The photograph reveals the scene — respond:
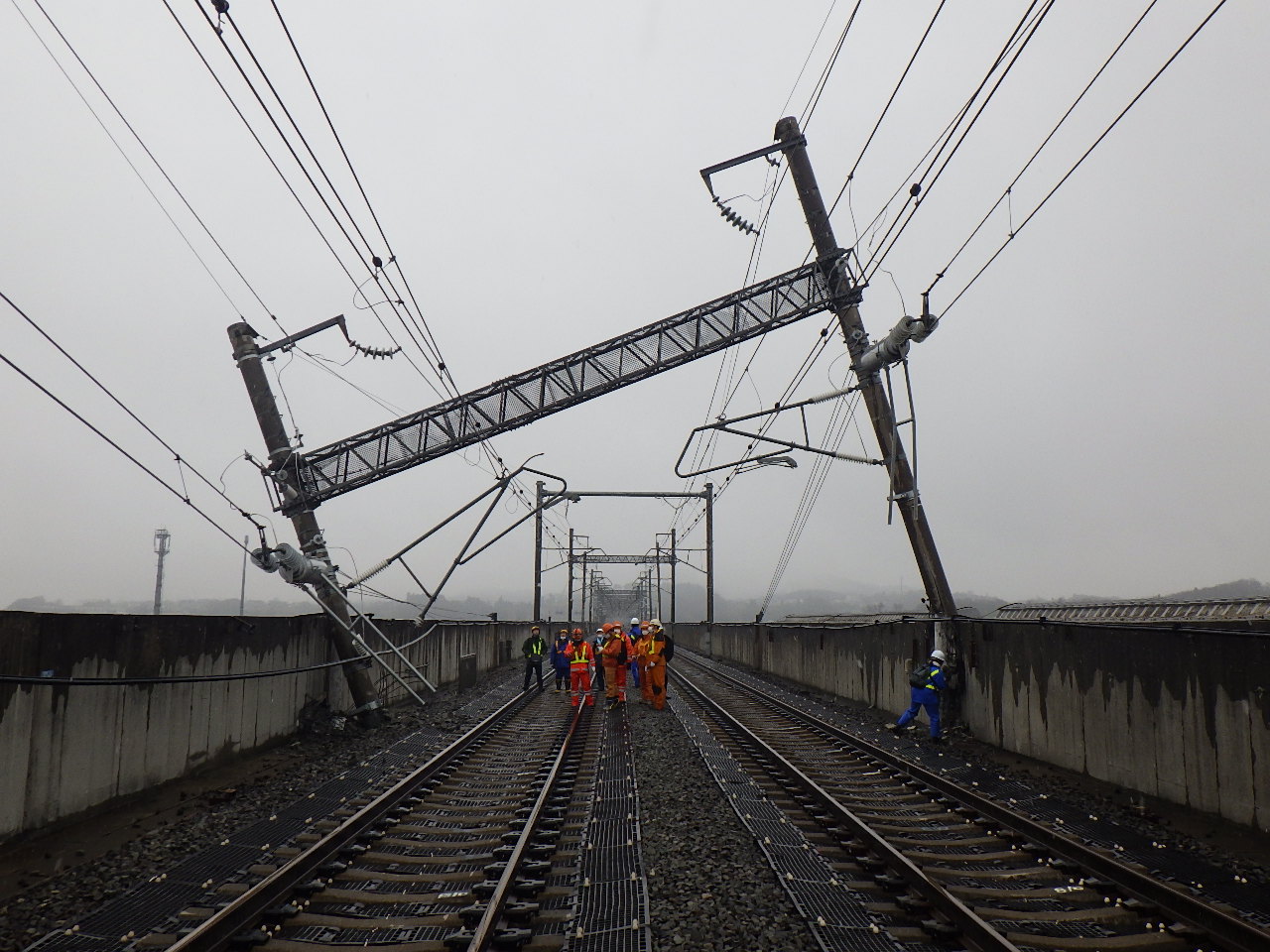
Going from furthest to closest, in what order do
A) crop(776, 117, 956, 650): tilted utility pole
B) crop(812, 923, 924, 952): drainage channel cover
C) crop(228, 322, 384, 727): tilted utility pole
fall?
crop(776, 117, 956, 650): tilted utility pole
crop(228, 322, 384, 727): tilted utility pole
crop(812, 923, 924, 952): drainage channel cover

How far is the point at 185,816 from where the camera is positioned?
24.9 ft

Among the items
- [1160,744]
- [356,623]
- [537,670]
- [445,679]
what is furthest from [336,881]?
[445,679]

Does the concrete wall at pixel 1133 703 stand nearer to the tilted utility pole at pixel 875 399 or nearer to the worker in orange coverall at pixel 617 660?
the tilted utility pole at pixel 875 399

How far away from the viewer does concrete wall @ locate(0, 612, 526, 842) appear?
6.35 metres

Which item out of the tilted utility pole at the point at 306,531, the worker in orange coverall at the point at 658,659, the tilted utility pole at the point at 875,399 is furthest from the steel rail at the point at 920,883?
the tilted utility pole at the point at 306,531

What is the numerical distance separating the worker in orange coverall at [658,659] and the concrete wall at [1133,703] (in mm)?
4643

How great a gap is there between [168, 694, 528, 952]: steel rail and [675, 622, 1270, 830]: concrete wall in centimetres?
746

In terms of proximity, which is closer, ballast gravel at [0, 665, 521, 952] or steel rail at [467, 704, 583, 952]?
steel rail at [467, 704, 583, 952]

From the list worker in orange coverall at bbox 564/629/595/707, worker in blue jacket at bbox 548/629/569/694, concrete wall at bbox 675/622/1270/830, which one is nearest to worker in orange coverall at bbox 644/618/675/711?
worker in orange coverall at bbox 564/629/595/707

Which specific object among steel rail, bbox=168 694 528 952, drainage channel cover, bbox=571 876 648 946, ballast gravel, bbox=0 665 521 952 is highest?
steel rail, bbox=168 694 528 952

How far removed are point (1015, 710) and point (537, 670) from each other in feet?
38.9

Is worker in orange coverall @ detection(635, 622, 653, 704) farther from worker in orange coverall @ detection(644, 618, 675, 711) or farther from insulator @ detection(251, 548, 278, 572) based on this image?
insulator @ detection(251, 548, 278, 572)

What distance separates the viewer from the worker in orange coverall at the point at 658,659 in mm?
16073

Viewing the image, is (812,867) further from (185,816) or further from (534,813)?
(185,816)
